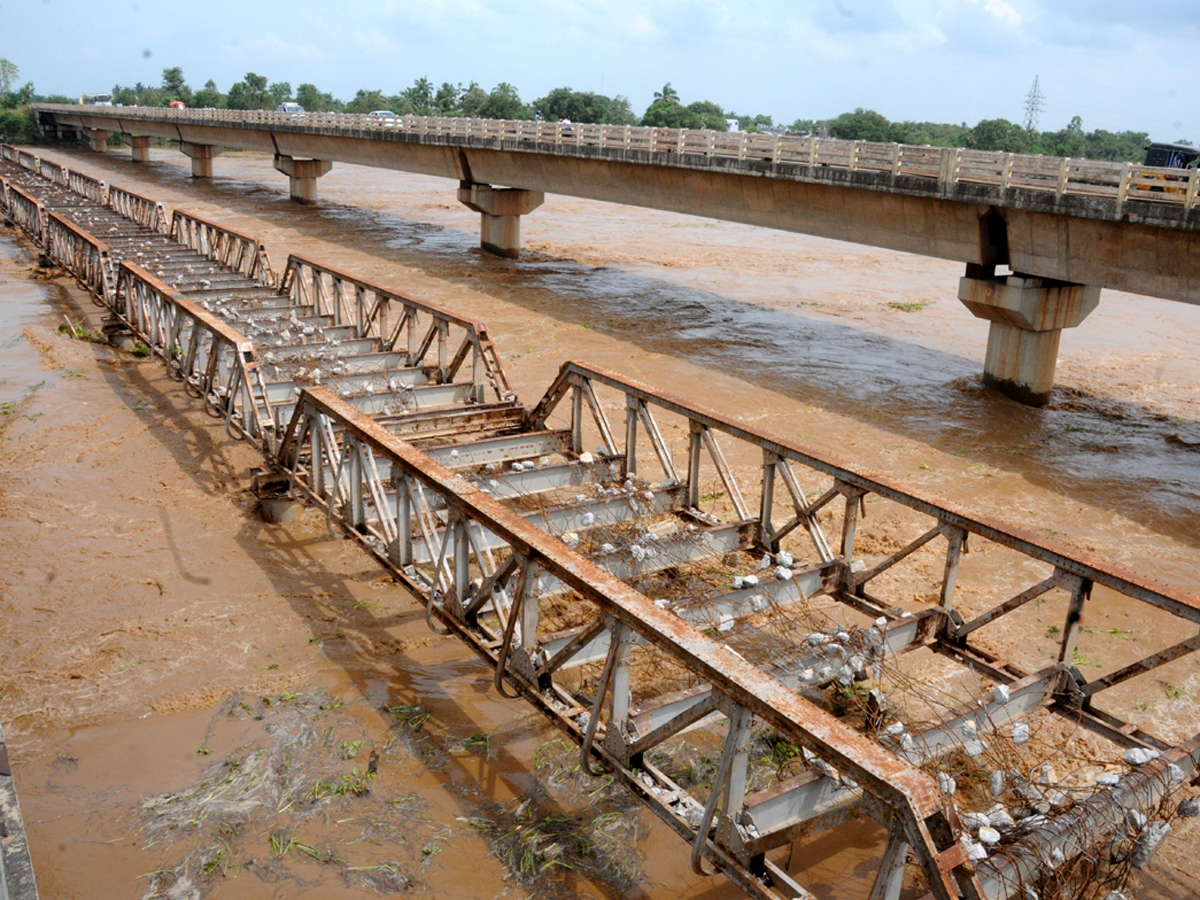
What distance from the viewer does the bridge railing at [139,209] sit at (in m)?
24.2

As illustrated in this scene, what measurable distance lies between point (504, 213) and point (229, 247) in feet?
45.4

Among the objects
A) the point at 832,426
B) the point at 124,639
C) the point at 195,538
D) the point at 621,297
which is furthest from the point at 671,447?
the point at 621,297

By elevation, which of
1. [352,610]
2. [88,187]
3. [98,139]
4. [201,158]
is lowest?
[352,610]

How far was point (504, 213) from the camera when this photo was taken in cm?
3172

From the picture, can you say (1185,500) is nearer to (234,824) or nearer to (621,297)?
(234,824)

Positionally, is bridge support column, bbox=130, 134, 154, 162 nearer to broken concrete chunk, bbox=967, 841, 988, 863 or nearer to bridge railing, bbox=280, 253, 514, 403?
bridge railing, bbox=280, 253, 514, 403

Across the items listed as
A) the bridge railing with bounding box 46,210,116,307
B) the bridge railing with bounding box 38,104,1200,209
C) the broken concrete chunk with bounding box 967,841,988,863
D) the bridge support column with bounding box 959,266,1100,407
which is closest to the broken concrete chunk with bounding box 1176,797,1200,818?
the broken concrete chunk with bounding box 967,841,988,863

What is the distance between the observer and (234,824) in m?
5.59

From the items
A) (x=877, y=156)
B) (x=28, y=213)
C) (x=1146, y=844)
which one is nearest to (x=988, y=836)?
(x=1146, y=844)

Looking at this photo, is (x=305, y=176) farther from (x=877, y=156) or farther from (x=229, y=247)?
(x=877, y=156)

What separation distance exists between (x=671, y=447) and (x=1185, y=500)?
723cm

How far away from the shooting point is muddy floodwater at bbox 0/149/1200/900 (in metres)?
A: 5.46

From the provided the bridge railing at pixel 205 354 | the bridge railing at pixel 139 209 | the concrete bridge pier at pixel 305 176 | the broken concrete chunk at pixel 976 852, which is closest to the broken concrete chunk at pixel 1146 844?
the broken concrete chunk at pixel 976 852

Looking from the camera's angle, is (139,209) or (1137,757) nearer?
(1137,757)
